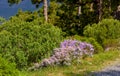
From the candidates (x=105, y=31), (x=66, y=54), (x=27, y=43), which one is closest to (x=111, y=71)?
(x=66, y=54)

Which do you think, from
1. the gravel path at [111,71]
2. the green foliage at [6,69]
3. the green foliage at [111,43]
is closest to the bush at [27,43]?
the green foliage at [111,43]

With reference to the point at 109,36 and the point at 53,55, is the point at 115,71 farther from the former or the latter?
the point at 109,36

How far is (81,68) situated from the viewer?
13.3 m

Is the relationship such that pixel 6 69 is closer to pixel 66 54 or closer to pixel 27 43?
pixel 66 54

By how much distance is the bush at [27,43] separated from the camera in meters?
15.8

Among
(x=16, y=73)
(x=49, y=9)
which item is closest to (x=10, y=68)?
(x=16, y=73)

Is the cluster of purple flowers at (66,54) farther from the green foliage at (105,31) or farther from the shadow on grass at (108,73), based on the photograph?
the green foliage at (105,31)

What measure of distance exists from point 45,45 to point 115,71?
3.86m

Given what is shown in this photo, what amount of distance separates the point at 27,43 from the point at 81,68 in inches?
134

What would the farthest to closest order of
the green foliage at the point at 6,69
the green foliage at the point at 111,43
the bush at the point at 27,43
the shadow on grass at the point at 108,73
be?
the green foliage at the point at 111,43, the bush at the point at 27,43, the shadow on grass at the point at 108,73, the green foliage at the point at 6,69

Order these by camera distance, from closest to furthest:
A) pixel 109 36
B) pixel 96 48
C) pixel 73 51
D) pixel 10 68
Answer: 1. pixel 10 68
2. pixel 73 51
3. pixel 96 48
4. pixel 109 36

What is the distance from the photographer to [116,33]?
20.6 meters

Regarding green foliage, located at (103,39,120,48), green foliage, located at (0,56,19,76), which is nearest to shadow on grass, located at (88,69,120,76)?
green foliage, located at (0,56,19,76)

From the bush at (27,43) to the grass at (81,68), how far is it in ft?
6.37
